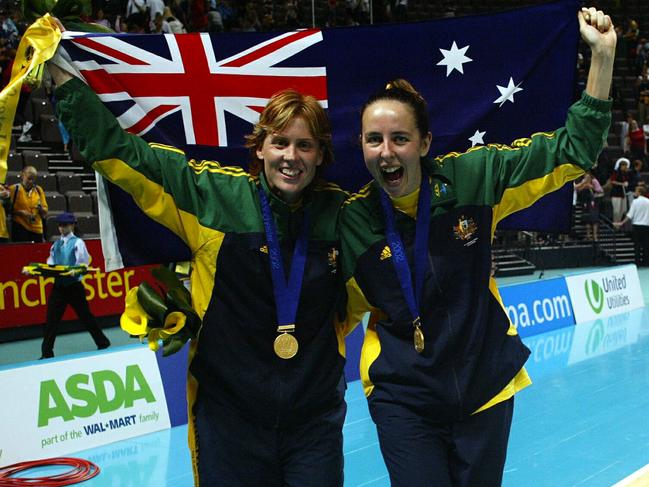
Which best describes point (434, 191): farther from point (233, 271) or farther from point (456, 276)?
point (233, 271)

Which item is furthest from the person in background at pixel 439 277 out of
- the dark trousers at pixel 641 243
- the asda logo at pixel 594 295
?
the dark trousers at pixel 641 243

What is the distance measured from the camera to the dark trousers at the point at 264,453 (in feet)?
8.39

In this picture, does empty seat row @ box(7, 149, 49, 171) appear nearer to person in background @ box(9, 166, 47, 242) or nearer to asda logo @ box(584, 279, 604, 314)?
person in background @ box(9, 166, 47, 242)

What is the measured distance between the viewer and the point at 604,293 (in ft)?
37.8

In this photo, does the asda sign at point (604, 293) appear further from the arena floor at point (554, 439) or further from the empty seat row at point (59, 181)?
the empty seat row at point (59, 181)

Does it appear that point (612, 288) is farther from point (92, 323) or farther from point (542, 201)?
point (542, 201)

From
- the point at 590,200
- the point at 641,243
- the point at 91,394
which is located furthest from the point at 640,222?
the point at 91,394

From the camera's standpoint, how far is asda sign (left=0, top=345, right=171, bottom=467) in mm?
5289

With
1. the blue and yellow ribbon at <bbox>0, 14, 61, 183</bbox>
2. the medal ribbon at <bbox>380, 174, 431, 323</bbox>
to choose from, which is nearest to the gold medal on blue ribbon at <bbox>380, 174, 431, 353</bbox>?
the medal ribbon at <bbox>380, 174, 431, 323</bbox>

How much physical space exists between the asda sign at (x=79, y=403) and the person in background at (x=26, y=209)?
17.1 feet

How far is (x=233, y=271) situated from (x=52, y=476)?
3.15m

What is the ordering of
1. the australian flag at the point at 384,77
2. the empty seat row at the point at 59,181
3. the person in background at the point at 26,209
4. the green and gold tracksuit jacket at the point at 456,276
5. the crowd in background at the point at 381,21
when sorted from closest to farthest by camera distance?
the green and gold tracksuit jacket at the point at 456,276
the australian flag at the point at 384,77
the person in background at the point at 26,209
the empty seat row at the point at 59,181
the crowd in background at the point at 381,21

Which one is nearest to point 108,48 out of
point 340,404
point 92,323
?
point 340,404

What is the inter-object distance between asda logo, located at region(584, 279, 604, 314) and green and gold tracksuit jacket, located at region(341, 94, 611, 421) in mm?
8791
